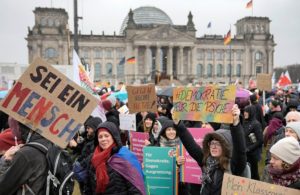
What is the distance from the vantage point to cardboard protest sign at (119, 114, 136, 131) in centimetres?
675

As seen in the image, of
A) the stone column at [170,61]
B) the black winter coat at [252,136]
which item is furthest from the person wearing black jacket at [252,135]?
the stone column at [170,61]

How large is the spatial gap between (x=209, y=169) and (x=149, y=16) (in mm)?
75460

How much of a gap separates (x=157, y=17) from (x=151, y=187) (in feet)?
245

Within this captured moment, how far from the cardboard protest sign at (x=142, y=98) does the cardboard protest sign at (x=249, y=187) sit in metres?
3.67

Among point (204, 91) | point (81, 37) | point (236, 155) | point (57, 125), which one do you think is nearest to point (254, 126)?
point (204, 91)

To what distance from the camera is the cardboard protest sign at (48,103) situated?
318 centimetres

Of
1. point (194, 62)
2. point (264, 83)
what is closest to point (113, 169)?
point (264, 83)

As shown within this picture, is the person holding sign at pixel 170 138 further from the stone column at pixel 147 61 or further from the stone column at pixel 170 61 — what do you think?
the stone column at pixel 170 61

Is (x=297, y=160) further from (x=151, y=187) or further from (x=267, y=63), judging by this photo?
(x=267, y=63)

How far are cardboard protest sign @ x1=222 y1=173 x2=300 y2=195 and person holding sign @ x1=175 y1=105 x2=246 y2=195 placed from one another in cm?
41

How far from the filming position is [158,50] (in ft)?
219

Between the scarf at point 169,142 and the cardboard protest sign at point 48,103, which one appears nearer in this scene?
A: the cardboard protest sign at point 48,103

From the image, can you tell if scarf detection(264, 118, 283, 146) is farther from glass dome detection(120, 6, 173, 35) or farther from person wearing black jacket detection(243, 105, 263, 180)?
glass dome detection(120, 6, 173, 35)

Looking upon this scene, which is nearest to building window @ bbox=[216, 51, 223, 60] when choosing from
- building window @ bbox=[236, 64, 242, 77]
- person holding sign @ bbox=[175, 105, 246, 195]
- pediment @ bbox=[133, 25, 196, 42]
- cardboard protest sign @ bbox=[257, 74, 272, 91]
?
building window @ bbox=[236, 64, 242, 77]
